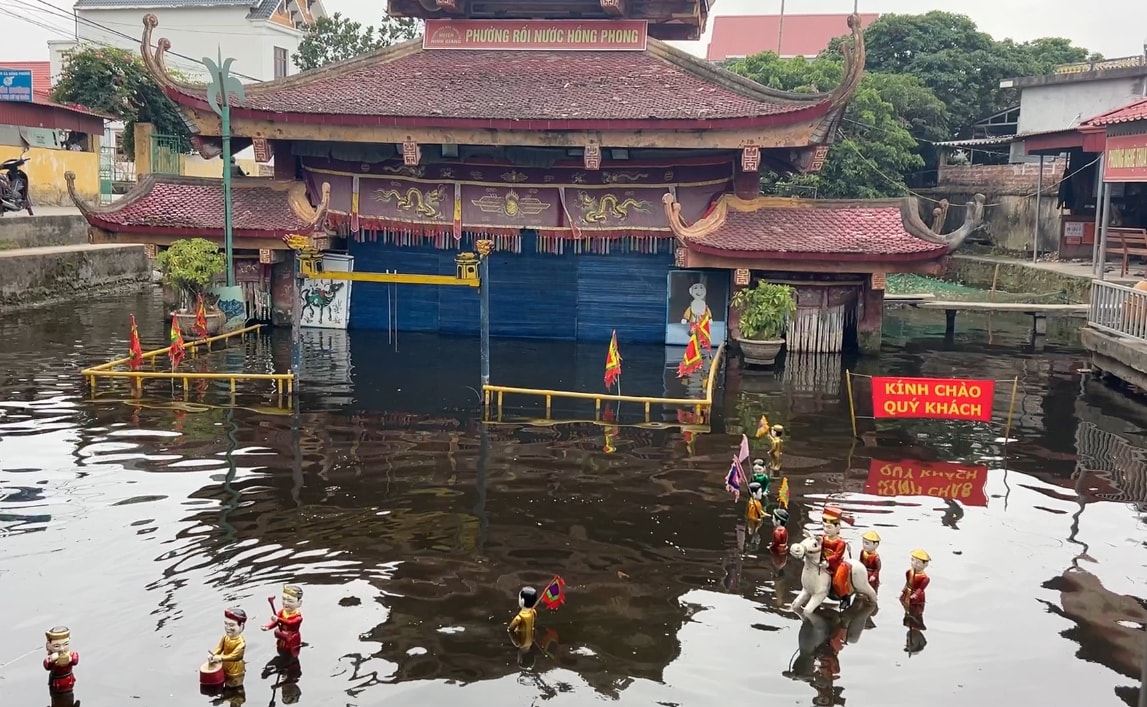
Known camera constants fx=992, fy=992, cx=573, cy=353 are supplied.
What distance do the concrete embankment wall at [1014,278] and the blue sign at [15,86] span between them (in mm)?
29175

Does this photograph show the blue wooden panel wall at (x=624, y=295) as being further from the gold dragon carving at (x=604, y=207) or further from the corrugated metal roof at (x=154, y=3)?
the corrugated metal roof at (x=154, y=3)

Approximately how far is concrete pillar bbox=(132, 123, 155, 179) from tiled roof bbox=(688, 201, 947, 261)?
26.6 meters

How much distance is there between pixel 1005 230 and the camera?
40531 mm

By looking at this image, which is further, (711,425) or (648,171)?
(648,171)

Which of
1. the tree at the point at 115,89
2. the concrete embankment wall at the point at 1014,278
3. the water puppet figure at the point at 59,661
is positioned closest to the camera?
the water puppet figure at the point at 59,661

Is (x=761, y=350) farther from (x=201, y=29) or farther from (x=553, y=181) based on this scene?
(x=201, y=29)

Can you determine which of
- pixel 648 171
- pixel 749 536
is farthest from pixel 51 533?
pixel 648 171

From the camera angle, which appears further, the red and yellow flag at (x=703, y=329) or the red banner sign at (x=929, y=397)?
the red and yellow flag at (x=703, y=329)

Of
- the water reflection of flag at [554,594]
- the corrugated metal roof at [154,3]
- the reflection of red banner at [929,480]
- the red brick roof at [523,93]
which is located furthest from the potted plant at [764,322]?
the corrugated metal roof at [154,3]

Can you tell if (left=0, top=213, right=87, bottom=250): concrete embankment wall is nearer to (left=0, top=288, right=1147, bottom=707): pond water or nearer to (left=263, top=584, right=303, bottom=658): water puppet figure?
(left=0, top=288, right=1147, bottom=707): pond water

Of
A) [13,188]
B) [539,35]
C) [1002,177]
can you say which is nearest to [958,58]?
[1002,177]

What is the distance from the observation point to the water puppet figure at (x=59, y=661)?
7278 millimetres

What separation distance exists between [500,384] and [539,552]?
841cm

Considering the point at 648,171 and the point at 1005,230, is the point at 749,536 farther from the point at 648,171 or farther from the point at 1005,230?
the point at 1005,230
